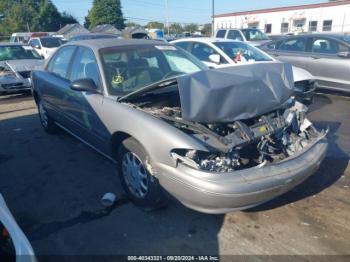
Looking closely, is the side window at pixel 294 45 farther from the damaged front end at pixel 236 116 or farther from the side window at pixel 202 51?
the damaged front end at pixel 236 116

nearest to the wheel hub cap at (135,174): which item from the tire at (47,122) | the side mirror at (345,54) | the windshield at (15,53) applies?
the tire at (47,122)

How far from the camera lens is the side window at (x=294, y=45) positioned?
8536 mm

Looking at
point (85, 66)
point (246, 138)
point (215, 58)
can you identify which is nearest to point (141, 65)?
point (85, 66)

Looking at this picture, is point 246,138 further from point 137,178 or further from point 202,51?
point 202,51

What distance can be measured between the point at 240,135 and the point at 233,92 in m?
0.43

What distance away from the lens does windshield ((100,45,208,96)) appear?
3.66 m

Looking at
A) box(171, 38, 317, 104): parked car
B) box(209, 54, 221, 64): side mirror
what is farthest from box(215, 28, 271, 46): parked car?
box(209, 54, 221, 64): side mirror

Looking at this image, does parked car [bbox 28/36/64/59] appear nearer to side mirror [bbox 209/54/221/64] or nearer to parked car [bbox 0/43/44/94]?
parked car [bbox 0/43/44/94]

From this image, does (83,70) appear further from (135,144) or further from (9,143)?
(9,143)

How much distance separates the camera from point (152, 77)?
3.90 m

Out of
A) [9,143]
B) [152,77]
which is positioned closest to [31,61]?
[9,143]

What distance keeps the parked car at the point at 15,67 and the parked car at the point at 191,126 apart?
570 cm

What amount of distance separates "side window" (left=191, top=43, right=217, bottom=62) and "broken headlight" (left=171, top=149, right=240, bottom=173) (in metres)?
5.10

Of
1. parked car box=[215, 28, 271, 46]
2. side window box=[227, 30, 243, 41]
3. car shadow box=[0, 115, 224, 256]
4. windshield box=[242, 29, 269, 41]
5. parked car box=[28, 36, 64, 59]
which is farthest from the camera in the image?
parked car box=[28, 36, 64, 59]
